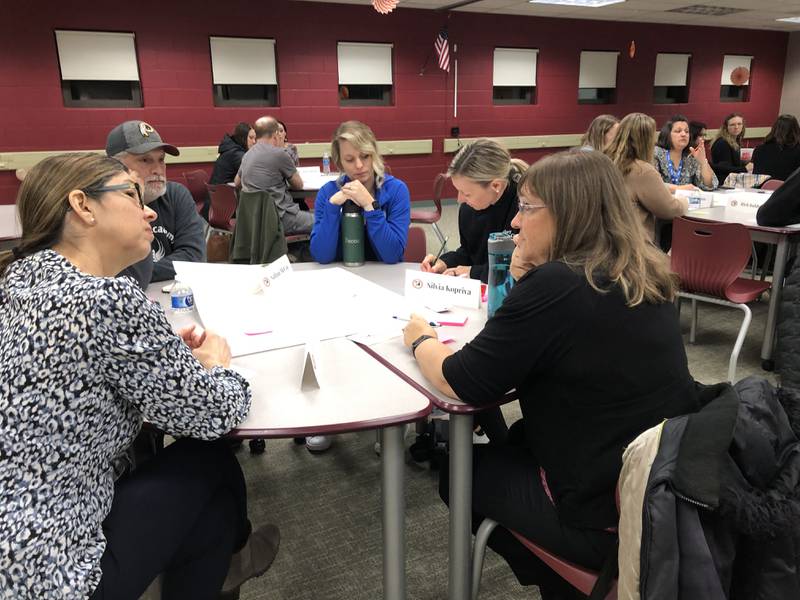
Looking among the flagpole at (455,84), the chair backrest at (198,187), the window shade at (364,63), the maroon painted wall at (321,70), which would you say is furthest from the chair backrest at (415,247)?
the flagpole at (455,84)

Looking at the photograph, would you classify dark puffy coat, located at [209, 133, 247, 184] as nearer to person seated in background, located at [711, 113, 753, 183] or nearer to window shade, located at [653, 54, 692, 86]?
person seated in background, located at [711, 113, 753, 183]

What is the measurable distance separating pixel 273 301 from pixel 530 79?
331 inches

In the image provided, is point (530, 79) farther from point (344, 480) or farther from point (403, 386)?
point (403, 386)

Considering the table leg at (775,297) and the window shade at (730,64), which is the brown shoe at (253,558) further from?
the window shade at (730,64)

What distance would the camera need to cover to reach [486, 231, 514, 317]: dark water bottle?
5.71 ft

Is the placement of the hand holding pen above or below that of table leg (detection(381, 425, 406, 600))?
above

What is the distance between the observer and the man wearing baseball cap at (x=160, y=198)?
242 cm

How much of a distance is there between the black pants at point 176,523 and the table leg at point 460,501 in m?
0.53

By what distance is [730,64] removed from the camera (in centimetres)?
1125

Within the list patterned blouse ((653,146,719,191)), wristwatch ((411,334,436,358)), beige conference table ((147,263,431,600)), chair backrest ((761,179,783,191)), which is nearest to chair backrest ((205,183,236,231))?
patterned blouse ((653,146,719,191))

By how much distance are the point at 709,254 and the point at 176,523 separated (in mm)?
2717

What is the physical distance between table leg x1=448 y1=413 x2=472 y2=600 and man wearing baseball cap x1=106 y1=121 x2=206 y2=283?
4.85 feet

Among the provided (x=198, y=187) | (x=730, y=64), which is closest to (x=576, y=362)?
(x=198, y=187)

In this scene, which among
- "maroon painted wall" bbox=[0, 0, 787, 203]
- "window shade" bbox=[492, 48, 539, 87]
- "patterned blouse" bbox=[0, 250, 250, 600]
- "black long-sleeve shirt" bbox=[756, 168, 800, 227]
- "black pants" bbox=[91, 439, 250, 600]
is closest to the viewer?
"patterned blouse" bbox=[0, 250, 250, 600]
